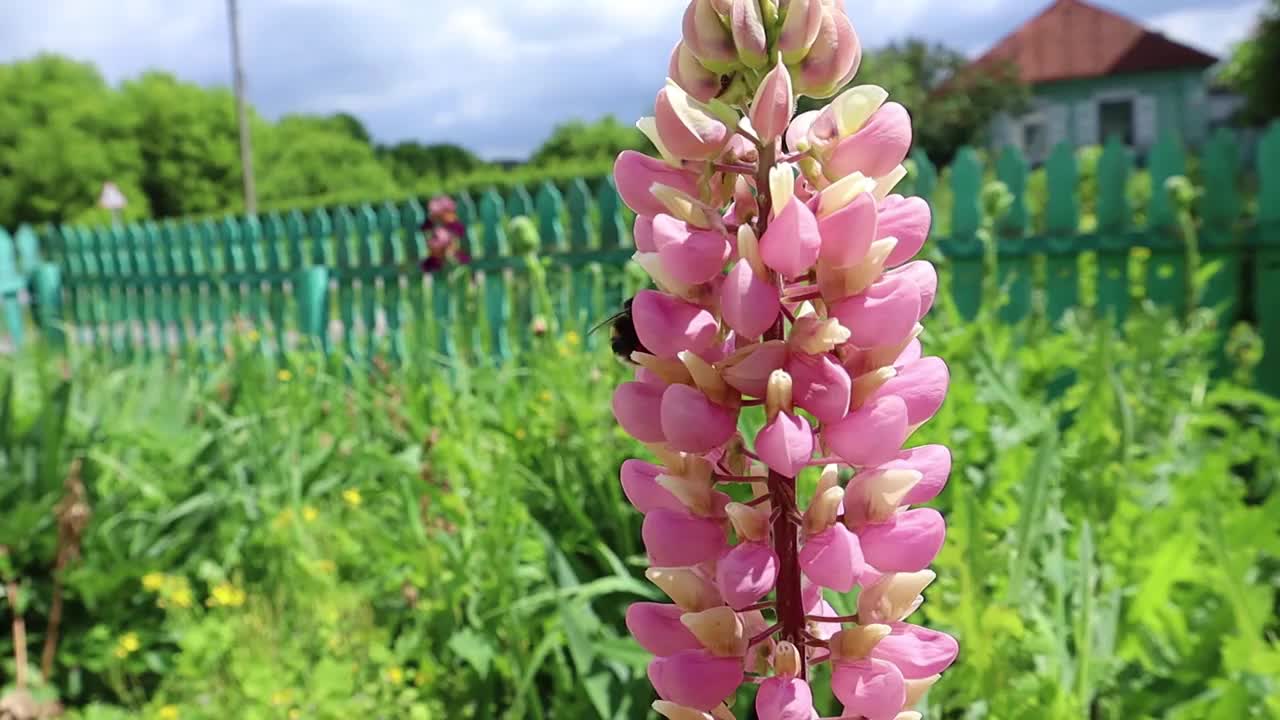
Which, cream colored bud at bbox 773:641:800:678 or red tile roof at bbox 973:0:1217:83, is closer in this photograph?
cream colored bud at bbox 773:641:800:678

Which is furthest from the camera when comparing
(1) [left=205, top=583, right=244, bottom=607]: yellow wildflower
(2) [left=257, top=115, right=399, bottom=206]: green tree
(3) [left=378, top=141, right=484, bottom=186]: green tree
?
(3) [left=378, top=141, right=484, bottom=186]: green tree

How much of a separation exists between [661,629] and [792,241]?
25 centimetres

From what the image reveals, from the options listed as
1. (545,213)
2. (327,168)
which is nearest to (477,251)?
(545,213)

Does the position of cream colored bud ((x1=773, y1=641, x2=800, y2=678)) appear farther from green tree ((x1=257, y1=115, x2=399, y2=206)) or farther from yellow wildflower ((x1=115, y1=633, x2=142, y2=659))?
green tree ((x1=257, y1=115, x2=399, y2=206))

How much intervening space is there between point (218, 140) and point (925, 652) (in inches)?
1660

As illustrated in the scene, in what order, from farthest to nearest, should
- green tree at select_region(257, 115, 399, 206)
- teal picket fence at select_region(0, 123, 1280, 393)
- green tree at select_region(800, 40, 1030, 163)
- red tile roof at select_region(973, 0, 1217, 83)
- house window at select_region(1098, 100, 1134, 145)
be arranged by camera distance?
green tree at select_region(257, 115, 399, 206), house window at select_region(1098, 100, 1134, 145), red tile roof at select_region(973, 0, 1217, 83), green tree at select_region(800, 40, 1030, 163), teal picket fence at select_region(0, 123, 1280, 393)

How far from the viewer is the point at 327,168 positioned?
4291 centimetres

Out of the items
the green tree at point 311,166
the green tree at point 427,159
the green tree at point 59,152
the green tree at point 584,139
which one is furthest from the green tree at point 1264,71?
the green tree at point 59,152

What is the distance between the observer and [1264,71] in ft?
79.9

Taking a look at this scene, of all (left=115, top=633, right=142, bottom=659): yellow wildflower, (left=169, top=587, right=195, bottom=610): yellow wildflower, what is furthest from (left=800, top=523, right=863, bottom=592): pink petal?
(left=115, top=633, right=142, bottom=659): yellow wildflower

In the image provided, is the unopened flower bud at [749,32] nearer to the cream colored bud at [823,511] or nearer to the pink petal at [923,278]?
the pink petal at [923,278]

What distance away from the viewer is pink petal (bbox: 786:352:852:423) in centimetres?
57

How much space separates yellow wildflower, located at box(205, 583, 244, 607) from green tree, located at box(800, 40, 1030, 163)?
2664 centimetres

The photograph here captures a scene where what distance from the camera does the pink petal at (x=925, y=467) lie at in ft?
1.98
